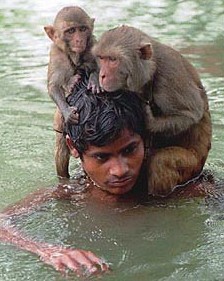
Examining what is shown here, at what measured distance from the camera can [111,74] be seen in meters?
5.09

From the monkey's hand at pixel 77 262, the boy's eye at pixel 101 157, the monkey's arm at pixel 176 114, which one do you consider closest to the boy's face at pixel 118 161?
the boy's eye at pixel 101 157

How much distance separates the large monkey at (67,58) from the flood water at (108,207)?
1.75 feet

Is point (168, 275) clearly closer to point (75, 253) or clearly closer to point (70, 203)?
point (75, 253)

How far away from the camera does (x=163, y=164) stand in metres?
5.35

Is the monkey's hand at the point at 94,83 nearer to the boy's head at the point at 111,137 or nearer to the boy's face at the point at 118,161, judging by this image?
the boy's head at the point at 111,137

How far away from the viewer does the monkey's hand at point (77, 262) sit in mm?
4352

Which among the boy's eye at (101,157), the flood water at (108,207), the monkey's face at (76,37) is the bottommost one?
the flood water at (108,207)

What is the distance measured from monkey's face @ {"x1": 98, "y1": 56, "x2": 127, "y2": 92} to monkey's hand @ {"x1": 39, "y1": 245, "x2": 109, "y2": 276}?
3.28 ft

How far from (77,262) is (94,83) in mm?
1210

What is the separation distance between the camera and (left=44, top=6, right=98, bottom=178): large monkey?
18.3 ft

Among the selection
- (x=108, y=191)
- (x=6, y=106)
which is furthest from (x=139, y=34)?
(x=6, y=106)

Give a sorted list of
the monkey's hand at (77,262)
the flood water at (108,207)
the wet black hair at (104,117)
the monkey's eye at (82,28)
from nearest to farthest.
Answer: the monkey's hand at (77,262) → the flood water at (108,207) → the wet black hair at (104,117) → the monkey's eye at (82,28)

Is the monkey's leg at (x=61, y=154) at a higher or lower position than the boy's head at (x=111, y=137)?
lower

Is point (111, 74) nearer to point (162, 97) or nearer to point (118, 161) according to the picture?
point (162, 97)
